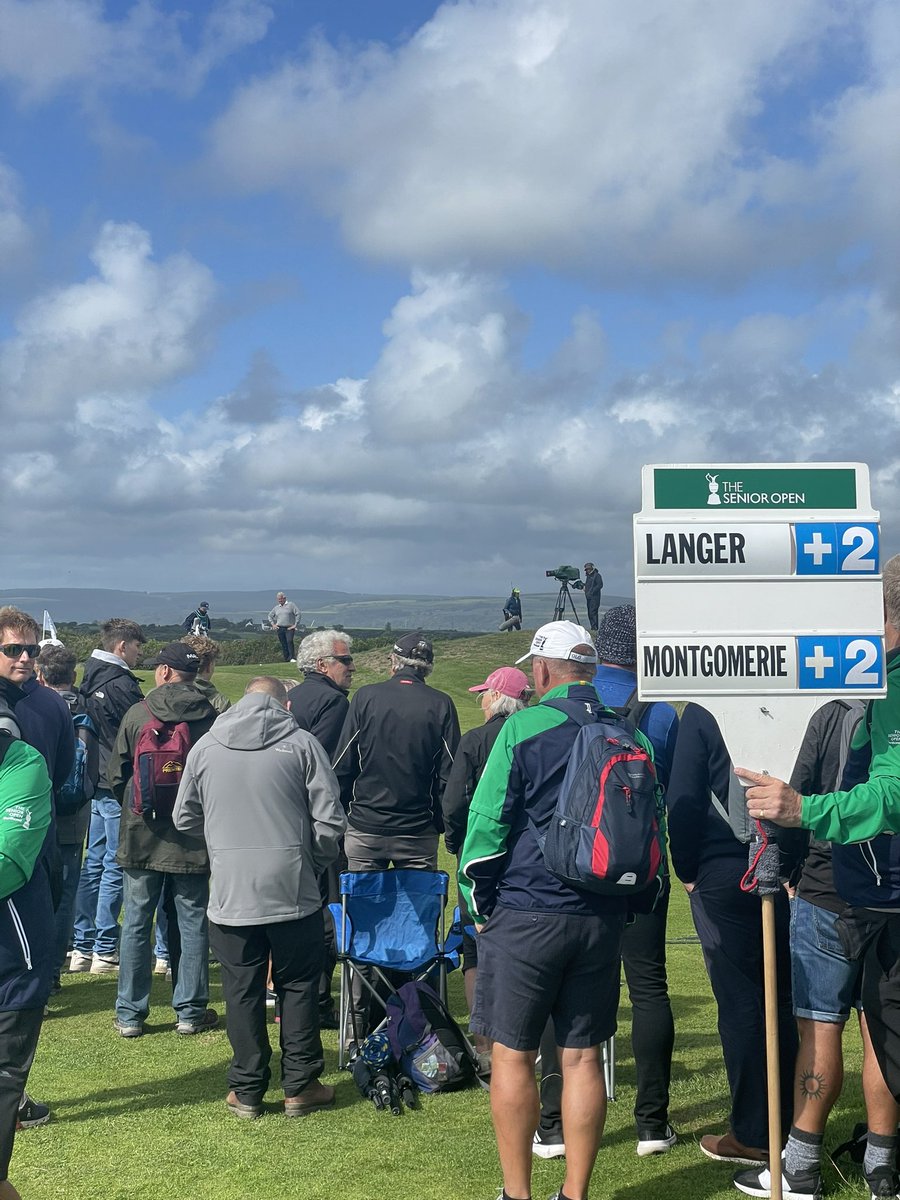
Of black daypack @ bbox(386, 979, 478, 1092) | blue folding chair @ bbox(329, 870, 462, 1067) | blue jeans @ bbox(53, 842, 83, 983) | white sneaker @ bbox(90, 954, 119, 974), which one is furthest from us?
white sneaker @ bbox(90, 954, 119, 974)

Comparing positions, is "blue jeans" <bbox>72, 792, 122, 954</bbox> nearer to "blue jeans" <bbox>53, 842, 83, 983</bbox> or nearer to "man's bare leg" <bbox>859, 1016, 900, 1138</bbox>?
"blue jeans" <bbox>53, 842, 83, 983</bbox>

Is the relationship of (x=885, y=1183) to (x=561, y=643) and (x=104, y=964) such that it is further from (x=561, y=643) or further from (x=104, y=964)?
(x=104, y=964)

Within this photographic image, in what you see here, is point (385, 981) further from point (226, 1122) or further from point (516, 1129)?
point (516, 1129)

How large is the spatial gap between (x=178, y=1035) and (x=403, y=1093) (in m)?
2.00

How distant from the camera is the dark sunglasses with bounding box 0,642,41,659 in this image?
575cm

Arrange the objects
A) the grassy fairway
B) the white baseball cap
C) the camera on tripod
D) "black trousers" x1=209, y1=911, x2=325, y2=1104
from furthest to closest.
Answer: the camera on tripod, "black trousers" x1=209, y1=911, x2=325, y2=1104, the grassy fairway, the white baseball cap

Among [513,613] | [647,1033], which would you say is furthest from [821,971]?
[513,613]

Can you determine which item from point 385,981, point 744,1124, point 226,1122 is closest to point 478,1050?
point 385,981

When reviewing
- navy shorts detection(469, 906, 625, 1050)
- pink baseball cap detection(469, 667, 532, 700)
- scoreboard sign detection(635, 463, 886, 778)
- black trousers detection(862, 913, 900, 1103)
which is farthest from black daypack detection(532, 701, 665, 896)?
pink baseball cap detection(469, 667, 532, 700)

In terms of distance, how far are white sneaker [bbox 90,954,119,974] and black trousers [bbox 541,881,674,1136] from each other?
4786 millimetres

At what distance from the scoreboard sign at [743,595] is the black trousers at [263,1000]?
9.16 feet

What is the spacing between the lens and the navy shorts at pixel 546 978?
4.47 metres

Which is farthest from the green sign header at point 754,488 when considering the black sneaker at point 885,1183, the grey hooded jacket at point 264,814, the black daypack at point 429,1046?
the black daypack at point 429,1046

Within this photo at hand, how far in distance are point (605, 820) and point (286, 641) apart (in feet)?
99.4
